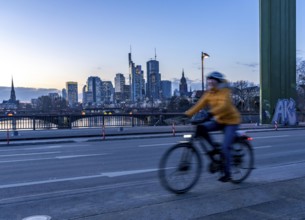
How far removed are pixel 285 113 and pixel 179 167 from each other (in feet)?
97.9

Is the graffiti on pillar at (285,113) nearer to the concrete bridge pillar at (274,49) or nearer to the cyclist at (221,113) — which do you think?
the concrete bridge pillar at (274,49)

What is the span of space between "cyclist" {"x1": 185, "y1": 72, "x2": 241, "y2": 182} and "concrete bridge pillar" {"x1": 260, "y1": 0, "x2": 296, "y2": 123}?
28.6 metres

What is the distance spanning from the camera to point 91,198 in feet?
18.3

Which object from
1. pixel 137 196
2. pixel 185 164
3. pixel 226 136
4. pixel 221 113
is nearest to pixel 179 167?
pixel 185 164

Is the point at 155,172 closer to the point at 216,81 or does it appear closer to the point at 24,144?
the point at 216,81

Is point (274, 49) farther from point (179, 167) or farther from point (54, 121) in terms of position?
point (179, 167)

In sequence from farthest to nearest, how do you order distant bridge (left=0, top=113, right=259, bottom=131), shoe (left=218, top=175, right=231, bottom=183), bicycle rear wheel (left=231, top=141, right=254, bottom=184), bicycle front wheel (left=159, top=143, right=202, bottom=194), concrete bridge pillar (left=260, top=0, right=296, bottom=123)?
concrete bridge pillar (left=260, top=0, right=296, bottom=123) → distant bridge (left=0, top=113, right=259, bottom=131) → bicycle rear wheel (left=231, top=141, right=254, bottom=184) → shoe (left=218, top=175, right=231, bottom=183) → bicycle front wheel (left=159, top=143, right=202, bottom=194)

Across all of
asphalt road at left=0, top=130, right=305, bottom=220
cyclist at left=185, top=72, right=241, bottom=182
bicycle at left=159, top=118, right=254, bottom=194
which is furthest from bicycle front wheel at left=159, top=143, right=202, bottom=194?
cyclist at left=185, top=72, right=241, bottom=182

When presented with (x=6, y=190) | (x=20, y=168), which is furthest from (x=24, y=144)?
(x=6, y=190)

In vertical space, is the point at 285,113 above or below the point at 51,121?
above

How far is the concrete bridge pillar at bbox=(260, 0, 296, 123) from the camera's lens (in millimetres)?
32688

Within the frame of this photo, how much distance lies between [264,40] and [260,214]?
101 feet

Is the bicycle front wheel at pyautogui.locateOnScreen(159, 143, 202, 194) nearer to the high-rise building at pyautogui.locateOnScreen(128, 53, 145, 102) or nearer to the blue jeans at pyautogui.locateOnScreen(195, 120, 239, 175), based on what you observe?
the blue jeans at pyautogui.locateOnScreen(195, 120, 239, 175)

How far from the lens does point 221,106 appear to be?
567cm
